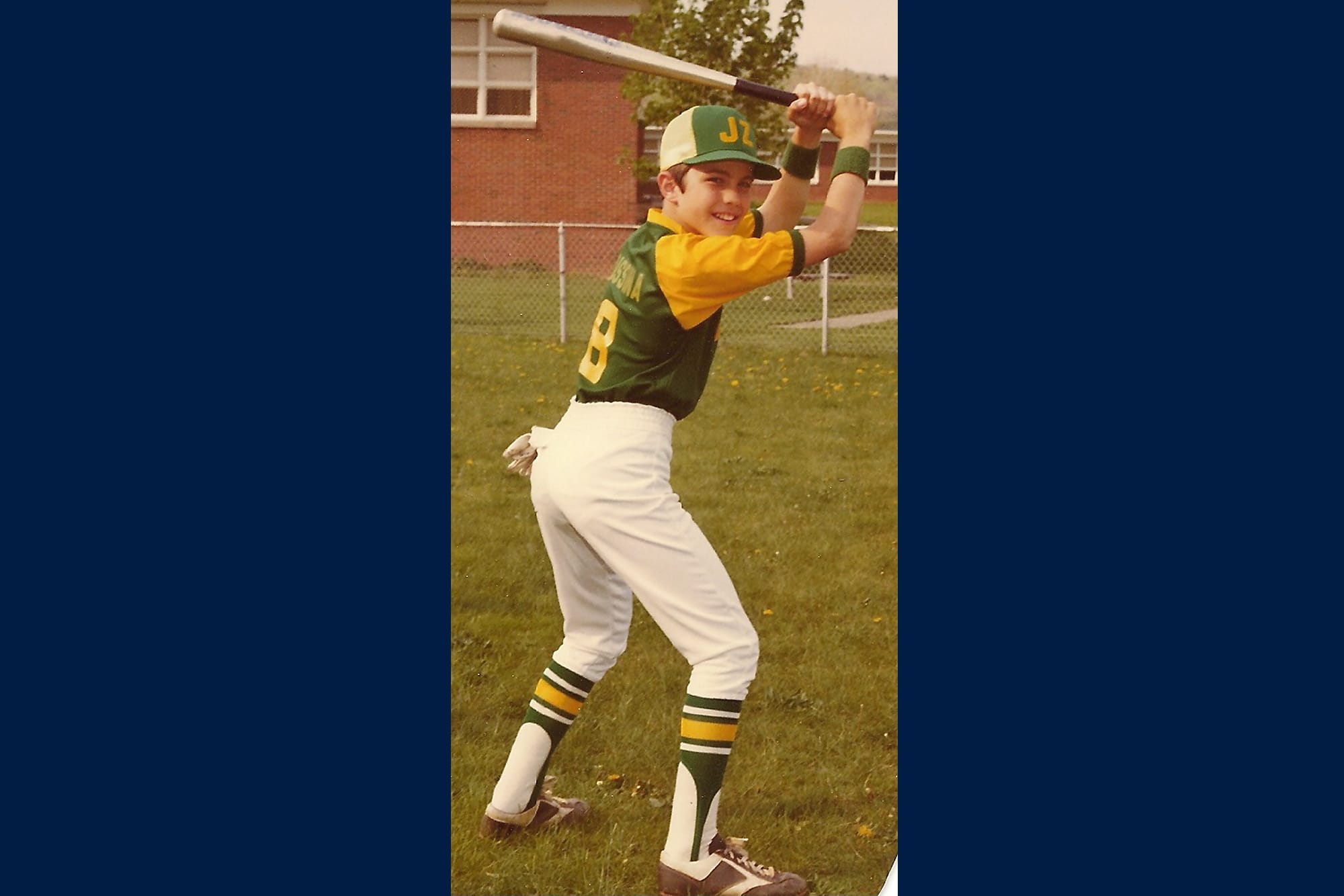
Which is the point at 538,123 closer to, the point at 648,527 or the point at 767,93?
the point at 767,93

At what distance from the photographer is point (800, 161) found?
479 cm

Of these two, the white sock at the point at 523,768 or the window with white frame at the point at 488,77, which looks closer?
the white sock at the point at 523,768

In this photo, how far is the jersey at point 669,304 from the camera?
429cm

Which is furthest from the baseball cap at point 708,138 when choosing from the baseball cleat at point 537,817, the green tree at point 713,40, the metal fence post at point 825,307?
the metal fence post at point 825,307

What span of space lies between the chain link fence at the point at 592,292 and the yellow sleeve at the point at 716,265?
0.21m

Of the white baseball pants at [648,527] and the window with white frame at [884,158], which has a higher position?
the window with white frame at [884,158]

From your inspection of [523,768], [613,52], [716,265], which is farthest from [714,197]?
[523,768]

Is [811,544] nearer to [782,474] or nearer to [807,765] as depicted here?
[782,474]

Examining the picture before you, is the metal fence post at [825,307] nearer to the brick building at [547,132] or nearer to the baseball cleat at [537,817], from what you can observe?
the brick building at [547,132]

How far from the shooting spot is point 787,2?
546cm

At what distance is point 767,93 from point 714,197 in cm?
35

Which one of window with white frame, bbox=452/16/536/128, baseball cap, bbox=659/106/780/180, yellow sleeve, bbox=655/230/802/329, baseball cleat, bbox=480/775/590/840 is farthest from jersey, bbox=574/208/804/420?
baseball cleat, bbox=480/775/590/840

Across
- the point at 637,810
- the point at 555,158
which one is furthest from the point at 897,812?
the point at 555,158

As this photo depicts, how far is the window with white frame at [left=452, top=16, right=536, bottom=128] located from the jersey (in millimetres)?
1155
